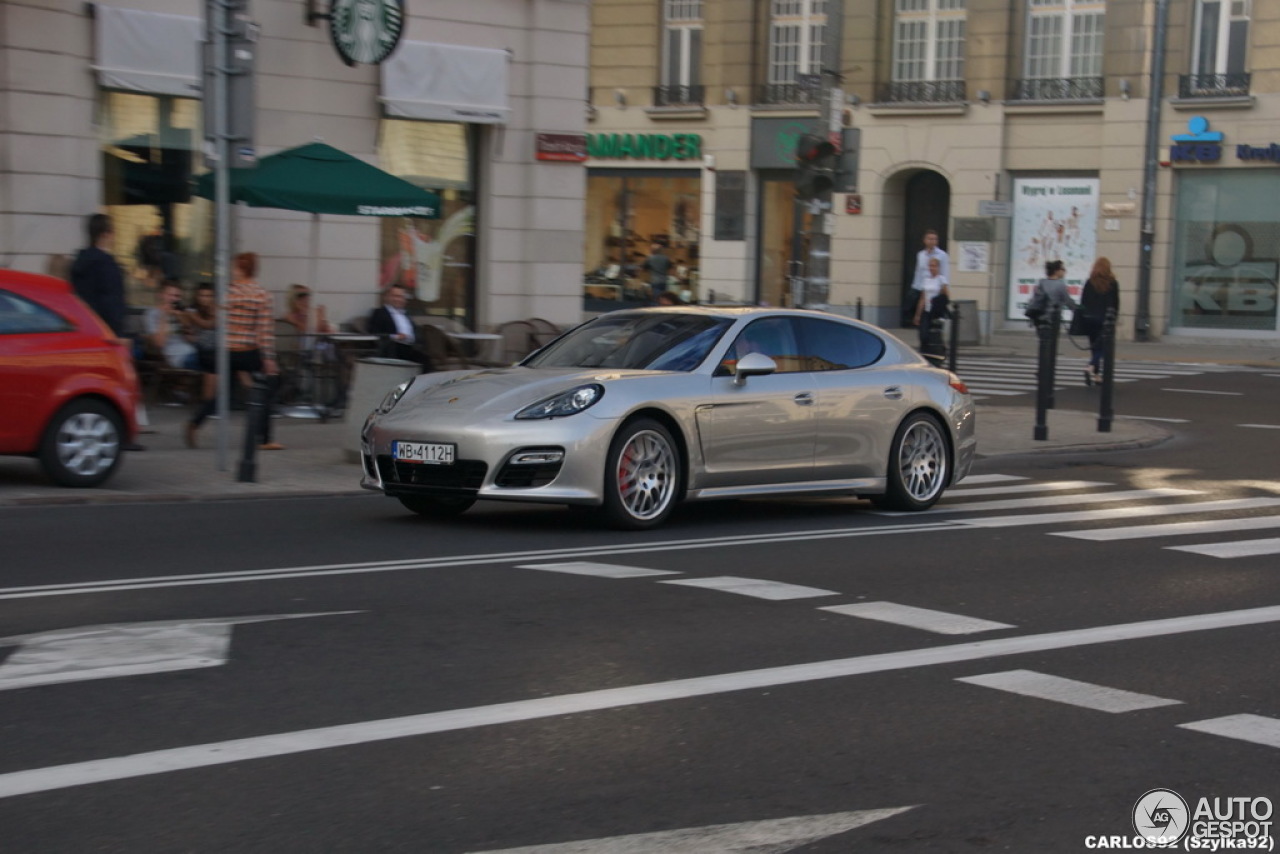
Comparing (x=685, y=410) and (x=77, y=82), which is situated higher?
(x=77, y=82)

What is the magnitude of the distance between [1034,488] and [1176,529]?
255cm

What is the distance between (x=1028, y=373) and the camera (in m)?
27.9

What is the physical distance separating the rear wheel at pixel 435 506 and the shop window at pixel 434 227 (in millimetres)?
9589

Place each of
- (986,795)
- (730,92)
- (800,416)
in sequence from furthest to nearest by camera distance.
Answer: (730,92) < (800,416) < (986,795)

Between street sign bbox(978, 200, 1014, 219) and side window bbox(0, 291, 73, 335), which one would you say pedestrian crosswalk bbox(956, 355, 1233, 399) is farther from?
side window bbox(0, 291, 73, 335)

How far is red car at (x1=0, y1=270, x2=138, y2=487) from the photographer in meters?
11.7

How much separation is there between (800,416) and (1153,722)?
571 cm

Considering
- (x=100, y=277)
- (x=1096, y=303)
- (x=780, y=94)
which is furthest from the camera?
(x=780, y=94)

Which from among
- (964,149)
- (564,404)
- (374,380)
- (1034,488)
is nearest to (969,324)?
(964,149)

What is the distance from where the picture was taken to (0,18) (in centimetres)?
1684

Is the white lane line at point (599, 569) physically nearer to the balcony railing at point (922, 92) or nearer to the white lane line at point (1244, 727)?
the white lane line at point (1244, 727)

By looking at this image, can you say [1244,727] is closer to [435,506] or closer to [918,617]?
[918,617]

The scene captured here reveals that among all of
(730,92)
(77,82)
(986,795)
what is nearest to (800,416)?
(986,795)

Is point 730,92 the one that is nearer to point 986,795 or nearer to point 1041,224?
point 1041,224
